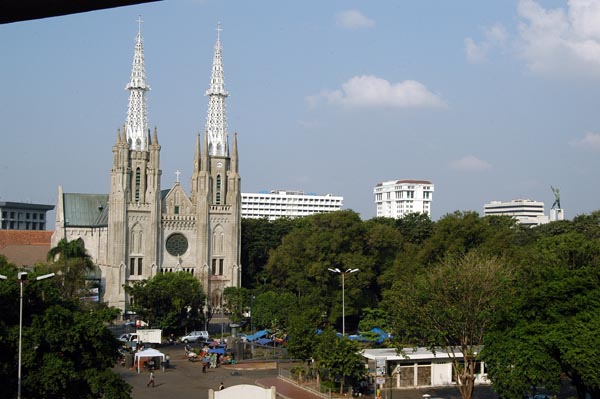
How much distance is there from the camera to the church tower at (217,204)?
82.8 metres

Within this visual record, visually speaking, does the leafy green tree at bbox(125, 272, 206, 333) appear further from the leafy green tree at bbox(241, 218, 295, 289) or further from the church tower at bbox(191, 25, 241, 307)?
the leafy green tree at bbox(241, 218, 295, 289)

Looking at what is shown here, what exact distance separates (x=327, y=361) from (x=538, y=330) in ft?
31.1

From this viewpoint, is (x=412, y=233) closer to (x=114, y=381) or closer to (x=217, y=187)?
(x=217, y=187)

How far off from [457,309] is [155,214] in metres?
54.1

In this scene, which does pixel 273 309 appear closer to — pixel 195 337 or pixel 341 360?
pixel 195 337

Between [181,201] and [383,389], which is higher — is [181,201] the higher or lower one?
the higher one

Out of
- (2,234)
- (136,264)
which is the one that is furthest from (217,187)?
(2,234)

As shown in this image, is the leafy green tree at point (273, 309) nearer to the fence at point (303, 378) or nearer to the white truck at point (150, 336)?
the white truck at point (150, 336)

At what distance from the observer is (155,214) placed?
8100 centimetres

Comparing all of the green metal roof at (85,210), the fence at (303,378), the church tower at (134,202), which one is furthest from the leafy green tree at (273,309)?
the green metal roof at (85,210)

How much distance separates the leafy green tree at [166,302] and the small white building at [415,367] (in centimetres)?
2256

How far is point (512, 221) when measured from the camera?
72.4 metres

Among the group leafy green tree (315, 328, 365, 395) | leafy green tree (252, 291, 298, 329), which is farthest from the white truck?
leafy green tree (315, 328, 365, 395)

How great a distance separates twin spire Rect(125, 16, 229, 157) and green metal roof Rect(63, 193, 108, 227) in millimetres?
9004
